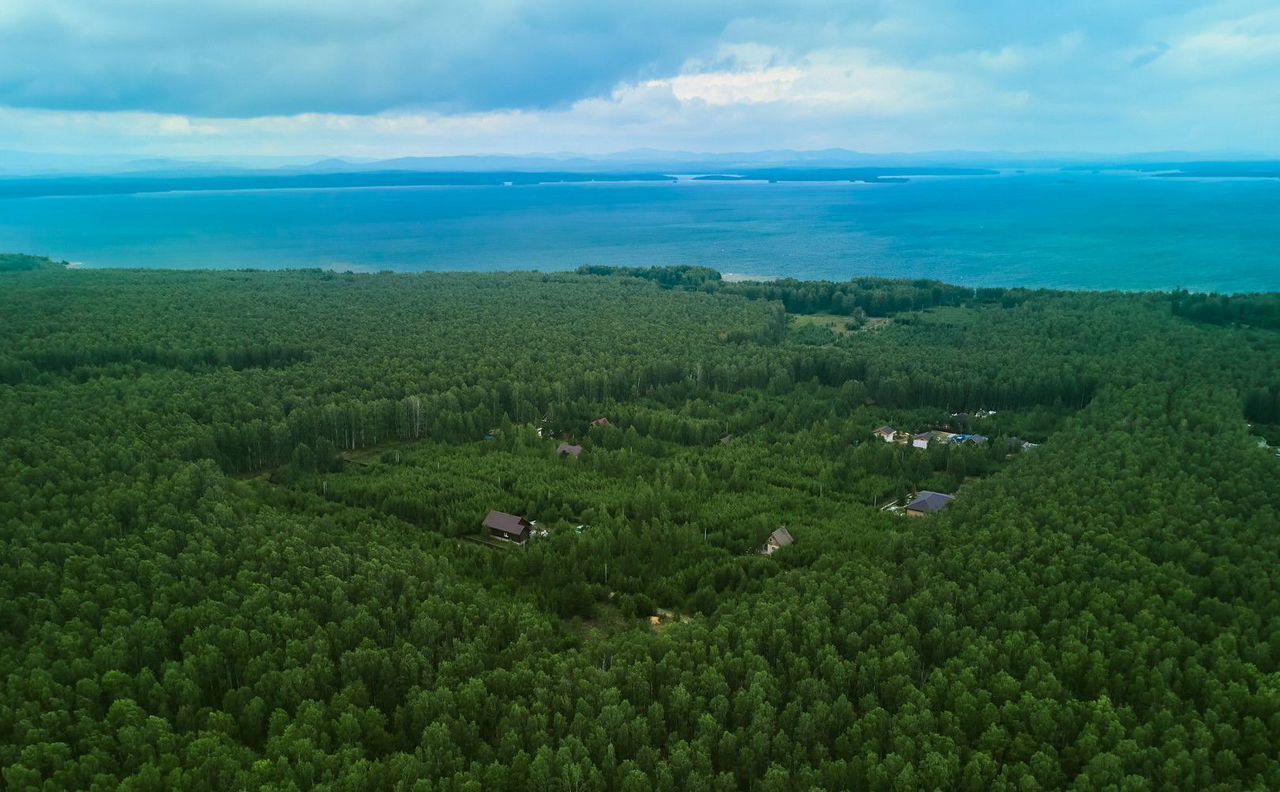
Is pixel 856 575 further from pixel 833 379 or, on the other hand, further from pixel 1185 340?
pixel 1185 340

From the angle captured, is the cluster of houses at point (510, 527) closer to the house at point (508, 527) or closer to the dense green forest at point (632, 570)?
the house at point (508, 527)

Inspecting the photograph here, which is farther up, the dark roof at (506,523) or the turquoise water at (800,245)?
the turquoise water at (800,245)

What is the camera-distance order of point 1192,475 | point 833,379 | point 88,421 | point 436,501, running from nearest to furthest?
point 1192,475 < point 436,501 < point 88,421 < point 833,379

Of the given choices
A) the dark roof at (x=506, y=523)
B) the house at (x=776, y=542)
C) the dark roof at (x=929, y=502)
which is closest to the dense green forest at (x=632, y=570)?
the house at (x=776, y=542)

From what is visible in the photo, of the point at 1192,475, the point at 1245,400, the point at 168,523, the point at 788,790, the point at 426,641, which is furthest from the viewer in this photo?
the point at 1245,400

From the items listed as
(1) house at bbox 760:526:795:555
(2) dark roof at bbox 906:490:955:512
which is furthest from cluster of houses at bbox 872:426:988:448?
(1) house at bbox 760:526:795:555

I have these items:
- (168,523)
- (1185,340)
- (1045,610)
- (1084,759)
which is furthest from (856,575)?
(1185,340)
